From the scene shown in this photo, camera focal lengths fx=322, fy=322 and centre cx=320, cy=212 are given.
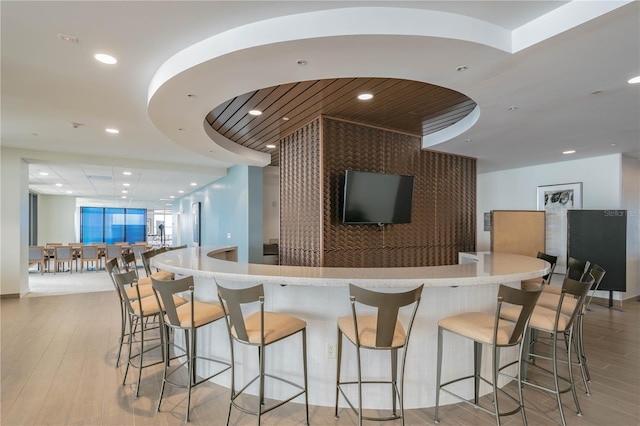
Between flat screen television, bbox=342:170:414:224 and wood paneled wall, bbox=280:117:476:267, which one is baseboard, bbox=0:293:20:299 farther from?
flat screen television, bbox=342:170:414:224

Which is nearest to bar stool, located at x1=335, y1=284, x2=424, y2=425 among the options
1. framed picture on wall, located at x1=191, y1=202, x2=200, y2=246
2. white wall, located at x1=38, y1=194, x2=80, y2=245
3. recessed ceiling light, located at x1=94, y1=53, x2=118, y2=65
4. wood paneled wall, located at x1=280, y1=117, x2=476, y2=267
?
wood paneled wall, located at x1=280, y1=117, x2=476, y2=267

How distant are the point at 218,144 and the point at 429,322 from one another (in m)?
3.88

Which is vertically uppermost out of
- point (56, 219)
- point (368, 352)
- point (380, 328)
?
point (56, 219)

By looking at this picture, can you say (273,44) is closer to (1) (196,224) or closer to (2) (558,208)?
(2) (558,208)

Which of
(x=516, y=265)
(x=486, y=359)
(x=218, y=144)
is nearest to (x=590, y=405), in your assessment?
(x=486, y=359)

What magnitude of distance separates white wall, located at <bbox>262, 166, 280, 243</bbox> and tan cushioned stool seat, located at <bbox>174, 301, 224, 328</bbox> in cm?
473

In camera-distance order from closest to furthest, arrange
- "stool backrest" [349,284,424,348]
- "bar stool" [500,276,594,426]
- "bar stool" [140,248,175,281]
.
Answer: "stool backrest" [349,284,424,348], "bar stool" [500,276,594,426], "bar stool" [140,248,175,281]

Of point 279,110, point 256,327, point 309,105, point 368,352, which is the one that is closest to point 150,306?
point 256,327

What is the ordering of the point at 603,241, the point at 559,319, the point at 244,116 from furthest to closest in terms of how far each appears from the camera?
the point at 603,241 → the point at 244,116 → the point at 559,319

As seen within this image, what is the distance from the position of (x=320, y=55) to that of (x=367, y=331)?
6.33 feet

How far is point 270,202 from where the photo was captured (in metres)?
7.46

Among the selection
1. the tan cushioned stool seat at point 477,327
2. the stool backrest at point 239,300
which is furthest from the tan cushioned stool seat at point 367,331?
the stool backrest at point 239,300

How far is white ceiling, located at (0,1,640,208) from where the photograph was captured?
6.69ft

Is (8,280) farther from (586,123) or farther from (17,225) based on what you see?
(586,123)
